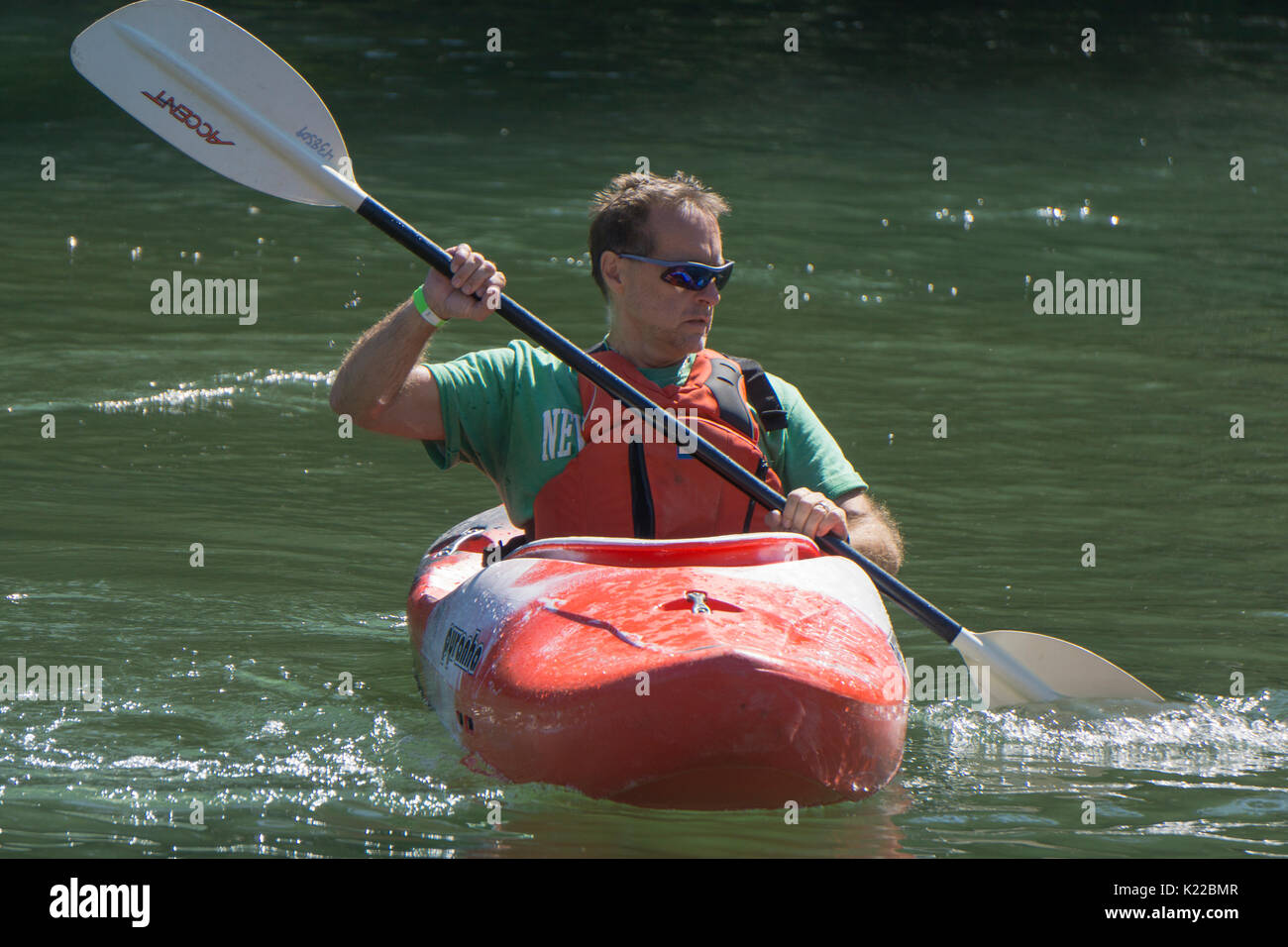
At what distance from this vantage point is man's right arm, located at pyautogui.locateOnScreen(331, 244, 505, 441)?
4.08 metres

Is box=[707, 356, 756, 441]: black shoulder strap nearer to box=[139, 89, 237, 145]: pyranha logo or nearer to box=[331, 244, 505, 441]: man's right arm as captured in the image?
box=[331, 244, 505, 441]: man's right arm

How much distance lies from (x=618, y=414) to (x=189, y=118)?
1488mm

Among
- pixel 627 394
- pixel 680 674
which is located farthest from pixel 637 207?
pixel 680 674

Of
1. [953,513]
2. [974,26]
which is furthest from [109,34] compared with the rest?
[974,26]

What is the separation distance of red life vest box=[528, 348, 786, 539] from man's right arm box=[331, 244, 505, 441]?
1.34 feet

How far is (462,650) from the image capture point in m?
4.07

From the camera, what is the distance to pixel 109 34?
15.6 feet

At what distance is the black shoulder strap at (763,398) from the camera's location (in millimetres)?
4523

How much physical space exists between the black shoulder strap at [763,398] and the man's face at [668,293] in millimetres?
174

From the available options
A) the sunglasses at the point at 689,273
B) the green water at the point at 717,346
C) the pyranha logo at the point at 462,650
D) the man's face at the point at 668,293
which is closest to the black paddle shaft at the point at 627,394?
the man's face at the point at 668,293

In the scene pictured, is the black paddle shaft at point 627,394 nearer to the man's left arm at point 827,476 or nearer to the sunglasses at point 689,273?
the man's left arm at point 827,476

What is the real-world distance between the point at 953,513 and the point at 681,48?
1398 centimetres

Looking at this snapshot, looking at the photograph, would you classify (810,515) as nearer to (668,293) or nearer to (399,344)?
(668,293)

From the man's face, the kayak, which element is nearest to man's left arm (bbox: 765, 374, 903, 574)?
the man's face
